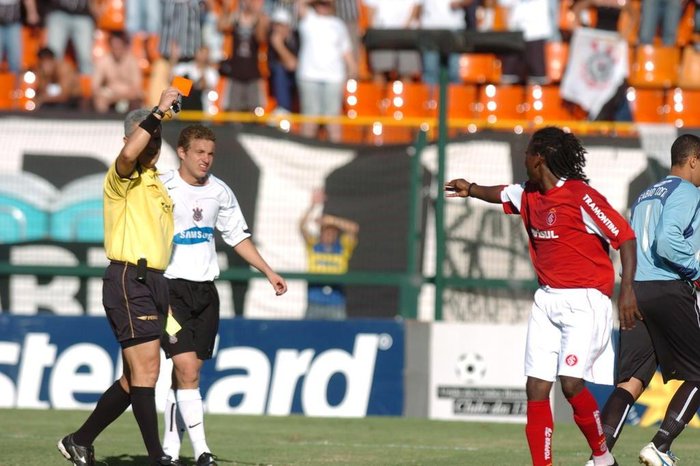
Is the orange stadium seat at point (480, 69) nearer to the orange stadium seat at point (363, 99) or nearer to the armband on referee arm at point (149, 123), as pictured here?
the orange stadium seat at point (363, 99)

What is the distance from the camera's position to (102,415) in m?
8.40

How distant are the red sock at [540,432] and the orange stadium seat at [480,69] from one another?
451 inches

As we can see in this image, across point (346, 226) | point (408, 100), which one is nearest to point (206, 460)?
point (346, 226)

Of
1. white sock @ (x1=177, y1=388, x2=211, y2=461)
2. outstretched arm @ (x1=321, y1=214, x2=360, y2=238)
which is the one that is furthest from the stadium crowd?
white sock @ (x1=177, y1=388, x2=211, y2=461)

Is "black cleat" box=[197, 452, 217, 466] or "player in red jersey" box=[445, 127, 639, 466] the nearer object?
"player in red jersey" box=[445, 127, 639, 466]

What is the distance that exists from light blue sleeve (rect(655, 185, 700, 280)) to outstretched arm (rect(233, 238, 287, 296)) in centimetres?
249

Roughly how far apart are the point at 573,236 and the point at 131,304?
268 centimetres

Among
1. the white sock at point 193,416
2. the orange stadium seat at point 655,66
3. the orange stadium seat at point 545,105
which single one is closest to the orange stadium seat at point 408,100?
the orange stadium seat at point 545,105

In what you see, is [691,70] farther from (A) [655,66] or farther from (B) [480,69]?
(B) [480,69]

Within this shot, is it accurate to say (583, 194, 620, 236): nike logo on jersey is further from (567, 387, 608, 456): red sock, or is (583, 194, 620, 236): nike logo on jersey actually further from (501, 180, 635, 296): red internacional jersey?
(567, 387, 608, 456): red sock

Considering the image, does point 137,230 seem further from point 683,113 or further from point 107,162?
point 683,113

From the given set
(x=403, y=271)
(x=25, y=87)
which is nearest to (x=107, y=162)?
(x=403, y=271)

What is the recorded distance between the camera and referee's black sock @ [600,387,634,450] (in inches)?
337

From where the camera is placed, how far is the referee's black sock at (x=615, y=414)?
28.1 feet
